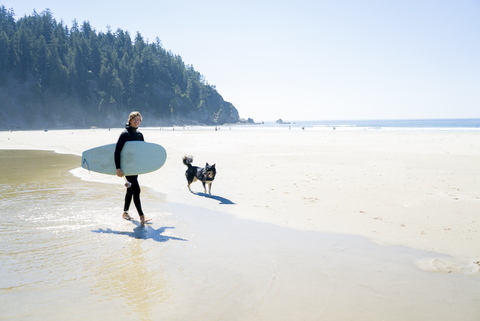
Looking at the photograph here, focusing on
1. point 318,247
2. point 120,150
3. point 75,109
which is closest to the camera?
point 318,247

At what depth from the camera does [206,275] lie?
11.5 ft

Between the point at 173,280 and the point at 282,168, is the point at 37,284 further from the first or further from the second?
the point at 282,168

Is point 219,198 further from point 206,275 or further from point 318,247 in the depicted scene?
point 206,275

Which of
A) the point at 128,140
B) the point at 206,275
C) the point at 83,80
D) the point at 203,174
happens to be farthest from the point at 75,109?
the point at 206,275

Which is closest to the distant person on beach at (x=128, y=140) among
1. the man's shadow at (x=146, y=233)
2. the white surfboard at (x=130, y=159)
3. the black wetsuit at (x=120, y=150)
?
the black wetsuit at (x=120, y=150)

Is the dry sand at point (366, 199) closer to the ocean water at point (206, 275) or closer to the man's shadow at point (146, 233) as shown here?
the ocean water at point (206, 275)

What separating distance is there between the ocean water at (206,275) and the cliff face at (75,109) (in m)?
79.1

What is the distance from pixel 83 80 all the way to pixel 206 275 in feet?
345

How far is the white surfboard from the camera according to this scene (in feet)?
18.2

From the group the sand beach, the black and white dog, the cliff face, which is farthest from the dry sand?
the cliff face

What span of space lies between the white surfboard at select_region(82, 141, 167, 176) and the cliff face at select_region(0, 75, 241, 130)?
7718cm

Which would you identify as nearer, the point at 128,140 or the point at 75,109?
the point at 128,140

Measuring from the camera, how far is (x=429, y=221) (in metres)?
5.30

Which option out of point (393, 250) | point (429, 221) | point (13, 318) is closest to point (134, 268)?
point (13, 318)
